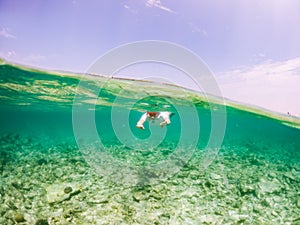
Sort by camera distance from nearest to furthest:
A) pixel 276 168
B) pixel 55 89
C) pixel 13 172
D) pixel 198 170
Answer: pixel 13 172 < pixel 198 170 < pixel 276 168 < pixel 55 89

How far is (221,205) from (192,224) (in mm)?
1470

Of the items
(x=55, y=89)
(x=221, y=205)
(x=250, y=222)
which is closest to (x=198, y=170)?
(x=221, y=205)

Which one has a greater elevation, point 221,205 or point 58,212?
point 221,205

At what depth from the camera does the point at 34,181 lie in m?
9.07

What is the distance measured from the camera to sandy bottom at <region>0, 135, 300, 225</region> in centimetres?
711

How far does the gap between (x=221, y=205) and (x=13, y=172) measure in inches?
319

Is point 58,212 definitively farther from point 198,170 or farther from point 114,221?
point 198,170

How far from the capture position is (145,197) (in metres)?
8.03

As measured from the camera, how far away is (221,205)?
311 inches

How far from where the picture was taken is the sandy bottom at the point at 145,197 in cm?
711

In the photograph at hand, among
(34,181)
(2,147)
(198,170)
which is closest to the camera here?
(34,181)

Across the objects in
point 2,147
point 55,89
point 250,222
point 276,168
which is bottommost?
point 2,147

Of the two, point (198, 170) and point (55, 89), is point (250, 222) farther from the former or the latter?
point (55, 89)

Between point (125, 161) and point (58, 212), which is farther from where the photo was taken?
point (125, 161)
